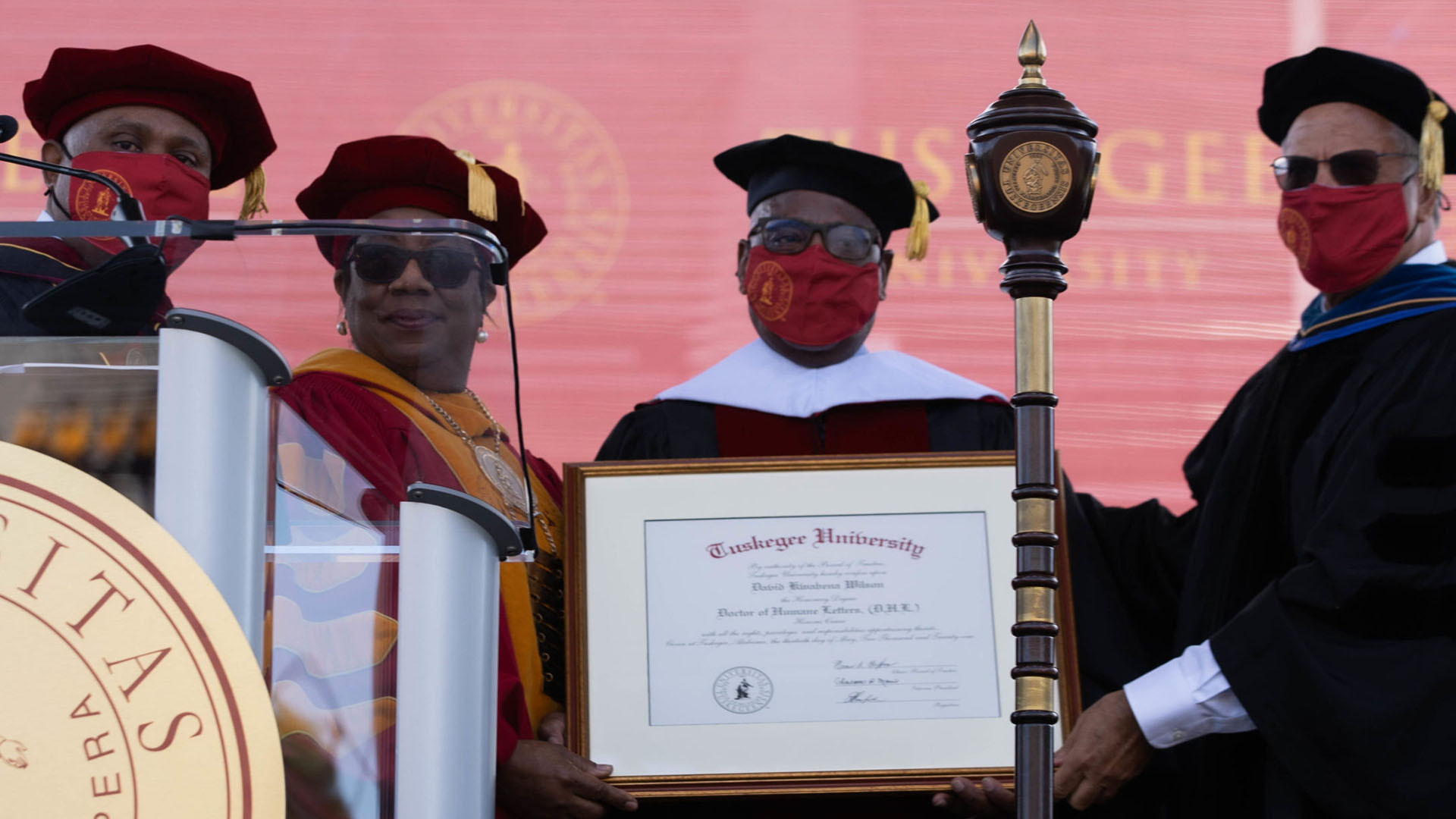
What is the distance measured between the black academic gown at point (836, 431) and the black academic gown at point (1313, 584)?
297 millimetres

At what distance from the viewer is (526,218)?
360 centimetres

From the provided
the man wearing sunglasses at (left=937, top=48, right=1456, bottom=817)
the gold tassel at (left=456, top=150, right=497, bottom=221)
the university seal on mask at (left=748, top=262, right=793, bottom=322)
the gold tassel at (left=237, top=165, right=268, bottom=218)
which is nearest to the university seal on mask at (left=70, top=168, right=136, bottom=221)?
the gold tassel at (left=237, top=165, right=268, bottom=218)

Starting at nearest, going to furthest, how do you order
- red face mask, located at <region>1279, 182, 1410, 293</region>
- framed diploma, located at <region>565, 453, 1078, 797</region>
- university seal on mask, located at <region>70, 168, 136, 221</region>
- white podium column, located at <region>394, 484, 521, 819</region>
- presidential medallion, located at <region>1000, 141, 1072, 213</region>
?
1. white podium column, located at <region>394, 484, 521, 819</region>
2. presidential medallion, located at <region>1000, 141, 1072, 213</region>
3. framed diploma, located at <region>565, 453, 1078, 797</region>
4. university seal on mask, located at <region>70, 168, 136, 221</region>
5. red face mask, located at <region>1279, 182, 1410, 293</region>

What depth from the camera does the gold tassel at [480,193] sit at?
10.4 ft

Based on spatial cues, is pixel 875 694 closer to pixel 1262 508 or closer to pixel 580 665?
pixel 580 665

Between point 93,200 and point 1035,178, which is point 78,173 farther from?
point 93,200

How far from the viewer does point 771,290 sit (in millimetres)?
3498

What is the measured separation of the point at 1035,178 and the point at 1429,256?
6.15 feet

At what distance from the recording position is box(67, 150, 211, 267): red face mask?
3.01m

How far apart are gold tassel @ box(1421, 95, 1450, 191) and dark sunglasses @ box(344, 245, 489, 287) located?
2663 mm

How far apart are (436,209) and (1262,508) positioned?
190 centimetres

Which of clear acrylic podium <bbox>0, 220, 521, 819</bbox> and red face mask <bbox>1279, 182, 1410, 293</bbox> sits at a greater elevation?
red face mask <bbox>1279, 182, 1410, 293</bbox>
